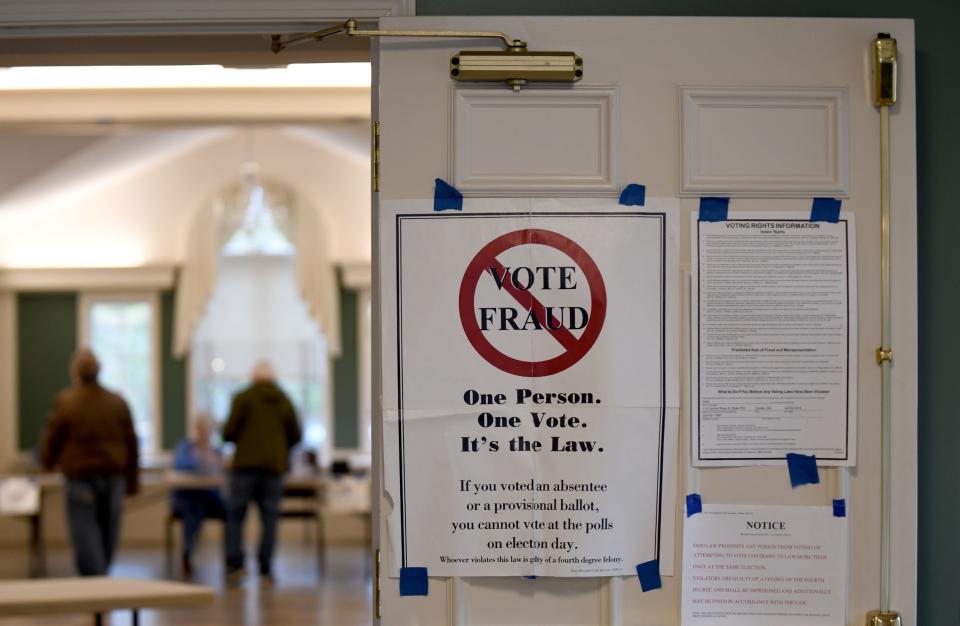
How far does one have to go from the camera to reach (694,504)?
2.57 m

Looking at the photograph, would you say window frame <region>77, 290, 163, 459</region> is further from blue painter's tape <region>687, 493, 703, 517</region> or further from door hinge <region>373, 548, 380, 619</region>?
blue painter's tape <region>687, 493, 703, 517</region>

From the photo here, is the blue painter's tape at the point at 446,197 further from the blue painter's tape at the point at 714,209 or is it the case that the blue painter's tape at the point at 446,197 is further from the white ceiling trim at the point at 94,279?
the white ceiling trim at the point at 94,279

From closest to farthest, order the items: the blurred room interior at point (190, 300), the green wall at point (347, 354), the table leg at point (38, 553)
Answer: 1. the table leg at point (38, 553)
2. the blurred room interior at point (190, 300)
3. the green wall at point (347, 354)

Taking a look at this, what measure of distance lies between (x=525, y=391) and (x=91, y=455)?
16.2 feet

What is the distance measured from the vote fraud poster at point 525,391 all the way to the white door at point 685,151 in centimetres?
5

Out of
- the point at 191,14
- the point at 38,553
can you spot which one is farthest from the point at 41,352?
the point at 191,14

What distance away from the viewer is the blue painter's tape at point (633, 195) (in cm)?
257

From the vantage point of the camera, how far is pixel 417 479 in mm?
2547

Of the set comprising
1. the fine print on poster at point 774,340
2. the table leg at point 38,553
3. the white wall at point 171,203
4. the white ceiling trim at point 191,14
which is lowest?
the table leg at point 38,553

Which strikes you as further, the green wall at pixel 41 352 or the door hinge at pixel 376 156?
the green wall at pixel 41 352

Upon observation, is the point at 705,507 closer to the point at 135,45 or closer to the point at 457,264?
the point at 457,264

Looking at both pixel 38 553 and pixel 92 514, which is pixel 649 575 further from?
pixel 38 553

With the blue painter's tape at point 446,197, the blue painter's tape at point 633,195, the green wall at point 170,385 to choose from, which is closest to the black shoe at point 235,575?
the green wall at point 170,385

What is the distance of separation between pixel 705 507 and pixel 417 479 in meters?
0.66
